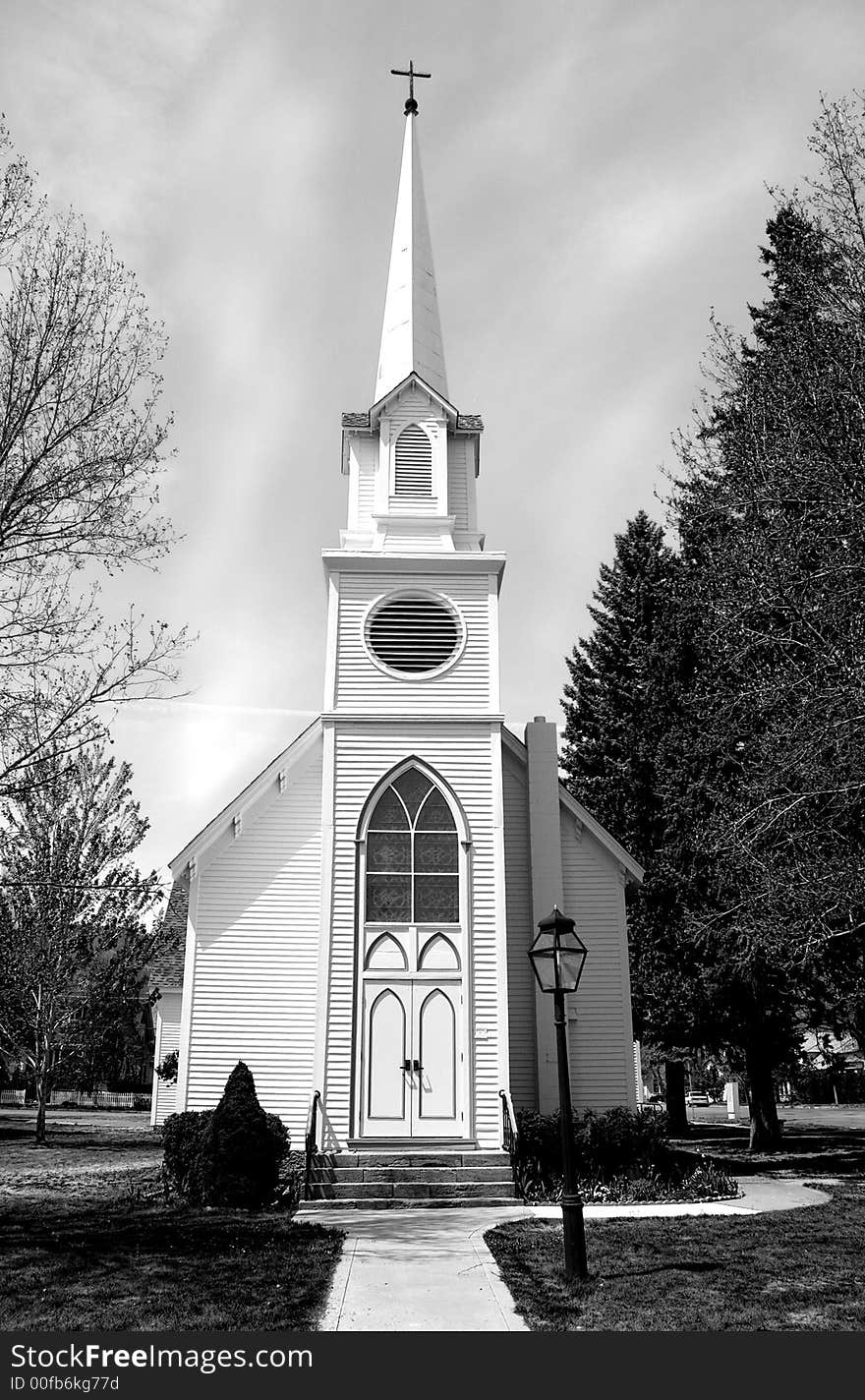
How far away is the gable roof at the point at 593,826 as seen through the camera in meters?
19.3

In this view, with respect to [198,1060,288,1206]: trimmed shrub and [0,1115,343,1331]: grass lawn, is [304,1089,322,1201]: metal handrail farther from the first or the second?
[0,1115,343,1331]: grass lawn

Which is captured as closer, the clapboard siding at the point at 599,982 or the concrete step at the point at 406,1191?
the concrete step at the point at 406,1191

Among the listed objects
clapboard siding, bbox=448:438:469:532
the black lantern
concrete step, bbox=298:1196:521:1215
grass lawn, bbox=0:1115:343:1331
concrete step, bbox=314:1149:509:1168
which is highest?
clapboard siding, bbox=448:438:469:532

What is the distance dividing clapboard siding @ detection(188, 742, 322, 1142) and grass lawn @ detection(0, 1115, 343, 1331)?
2.26 metres

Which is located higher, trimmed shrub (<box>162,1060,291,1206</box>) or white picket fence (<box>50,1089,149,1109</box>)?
trimmed shrub (<box>162,1060,291,1206</box>)

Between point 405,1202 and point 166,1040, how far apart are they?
2159 centimetres

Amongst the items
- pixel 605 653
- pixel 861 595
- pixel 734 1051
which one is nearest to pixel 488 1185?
pixel 861 595

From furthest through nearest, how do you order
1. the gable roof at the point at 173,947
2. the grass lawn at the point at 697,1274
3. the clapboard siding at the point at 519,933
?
the gable roof at the point at 173,947 → the clapboard siding at the point at 519,933 → the grass lawn at the point at 697,1274

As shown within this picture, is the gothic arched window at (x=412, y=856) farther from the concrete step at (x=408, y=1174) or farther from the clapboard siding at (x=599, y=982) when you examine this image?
the concrete step at (x=408, y=1174)

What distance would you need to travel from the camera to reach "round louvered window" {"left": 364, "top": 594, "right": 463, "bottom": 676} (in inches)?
743

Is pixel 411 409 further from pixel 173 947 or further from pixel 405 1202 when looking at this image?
pixel 173 947

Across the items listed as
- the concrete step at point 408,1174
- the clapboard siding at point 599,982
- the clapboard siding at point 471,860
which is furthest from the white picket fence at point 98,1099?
the concrete step at point 408,1174

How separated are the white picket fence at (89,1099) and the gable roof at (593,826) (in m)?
42.8

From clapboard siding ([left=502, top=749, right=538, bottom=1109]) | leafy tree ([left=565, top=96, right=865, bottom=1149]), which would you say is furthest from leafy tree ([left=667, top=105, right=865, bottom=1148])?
clapboard siding ([left=502, top=749, right=538, bottom=1109])
